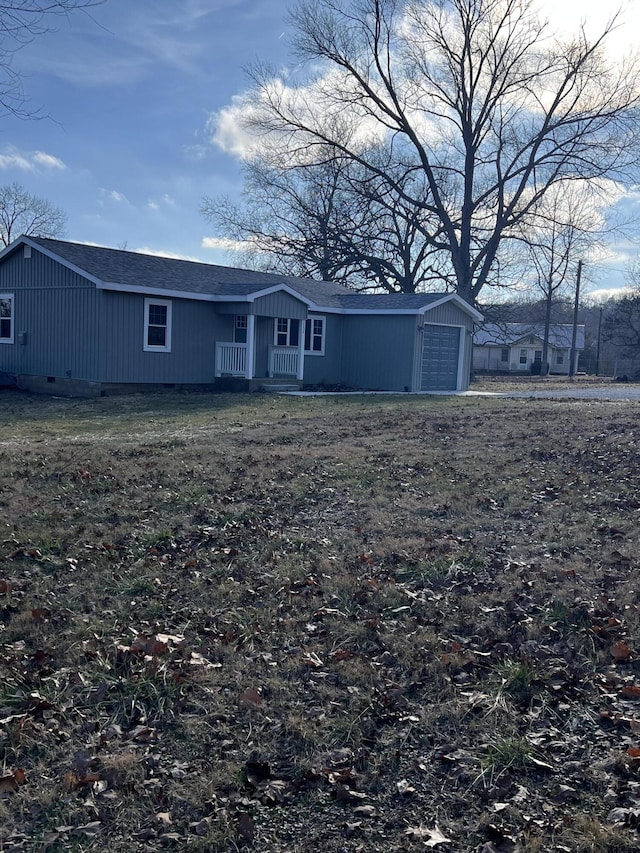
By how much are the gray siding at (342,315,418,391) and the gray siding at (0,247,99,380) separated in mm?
10154

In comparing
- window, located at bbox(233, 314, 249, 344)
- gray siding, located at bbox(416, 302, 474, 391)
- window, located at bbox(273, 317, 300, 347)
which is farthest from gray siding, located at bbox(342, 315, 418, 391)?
window, located at bbox(233, 314, 249, 344)

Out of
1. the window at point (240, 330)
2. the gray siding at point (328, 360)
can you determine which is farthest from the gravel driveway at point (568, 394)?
the window at point (240, 330)

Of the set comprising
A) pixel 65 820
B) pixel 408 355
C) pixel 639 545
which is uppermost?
pixel 408 355

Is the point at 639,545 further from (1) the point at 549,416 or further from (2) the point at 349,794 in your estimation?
(1) the point at 549,416

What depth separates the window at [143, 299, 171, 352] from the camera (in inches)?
832

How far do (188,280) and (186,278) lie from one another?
216mm

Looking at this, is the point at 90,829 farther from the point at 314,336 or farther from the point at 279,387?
Result: the point at 314,336

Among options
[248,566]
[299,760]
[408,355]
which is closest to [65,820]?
[299,760]

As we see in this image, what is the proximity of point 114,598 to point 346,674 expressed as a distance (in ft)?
6.80

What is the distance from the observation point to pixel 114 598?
222 inches

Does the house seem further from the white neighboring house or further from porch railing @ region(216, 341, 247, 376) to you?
the white neighboring house

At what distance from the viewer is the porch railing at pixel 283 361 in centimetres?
2459

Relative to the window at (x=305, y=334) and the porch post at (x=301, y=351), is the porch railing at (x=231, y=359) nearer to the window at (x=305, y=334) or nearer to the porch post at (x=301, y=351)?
the window at (x=305, y=334)

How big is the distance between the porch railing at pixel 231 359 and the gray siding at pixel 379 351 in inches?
210
